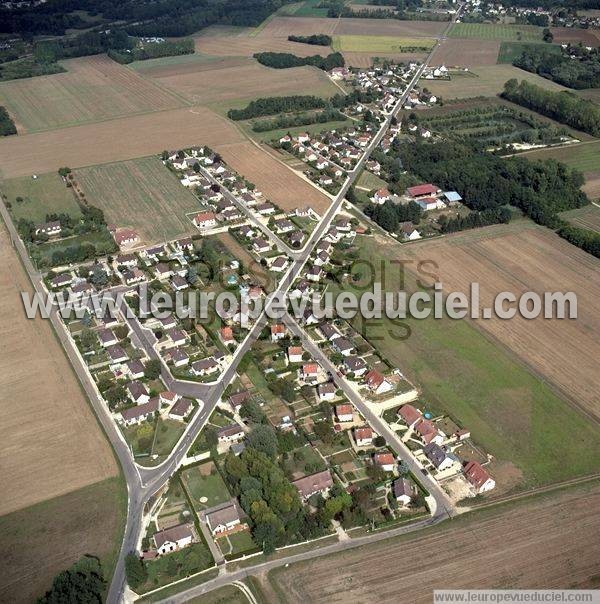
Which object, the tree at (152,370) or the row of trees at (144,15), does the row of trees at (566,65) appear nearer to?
the row of trees at (144,15)

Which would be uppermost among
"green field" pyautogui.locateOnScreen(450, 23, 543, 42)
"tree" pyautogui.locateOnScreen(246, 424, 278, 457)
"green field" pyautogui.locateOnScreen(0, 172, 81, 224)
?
"green field" pyautogui.locateOnScreen(450, 23, 543, 42)

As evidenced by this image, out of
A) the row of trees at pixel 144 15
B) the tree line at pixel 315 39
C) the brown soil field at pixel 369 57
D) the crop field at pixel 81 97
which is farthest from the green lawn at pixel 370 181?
the row of trees at pixel 144 15

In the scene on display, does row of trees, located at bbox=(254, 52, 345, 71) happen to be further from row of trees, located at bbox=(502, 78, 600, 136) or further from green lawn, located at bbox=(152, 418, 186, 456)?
green lawn, located at bbox=(152, 418, 186, 456)

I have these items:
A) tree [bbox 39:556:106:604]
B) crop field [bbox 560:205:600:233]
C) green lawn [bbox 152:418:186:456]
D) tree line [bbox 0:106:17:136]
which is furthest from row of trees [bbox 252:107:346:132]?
tree [bbox 39:556:106:604]

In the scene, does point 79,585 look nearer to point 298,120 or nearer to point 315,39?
point 298,120

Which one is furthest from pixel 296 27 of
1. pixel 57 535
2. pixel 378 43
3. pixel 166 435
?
pixel 57 535

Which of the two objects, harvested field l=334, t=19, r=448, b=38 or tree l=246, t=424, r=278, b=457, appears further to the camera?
harvested field l=334, t=19, r=448, b=38

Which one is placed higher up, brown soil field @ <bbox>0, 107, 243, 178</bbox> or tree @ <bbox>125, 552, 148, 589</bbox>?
brown soil field @ <bbox>0, 107, 243, 178</bbox>
